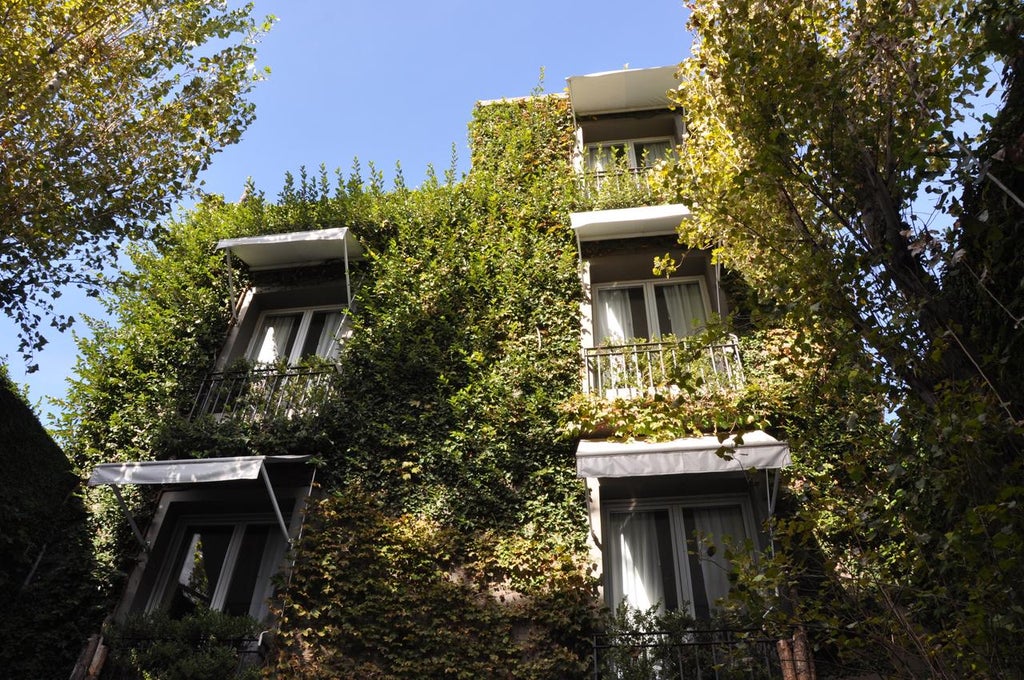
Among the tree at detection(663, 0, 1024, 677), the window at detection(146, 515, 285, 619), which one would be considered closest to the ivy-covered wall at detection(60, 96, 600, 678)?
the window at detection(146, 515, 285, 619)

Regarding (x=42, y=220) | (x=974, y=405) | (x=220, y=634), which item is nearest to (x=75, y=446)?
(x=42, y=220)

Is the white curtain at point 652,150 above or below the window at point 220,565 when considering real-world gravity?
above

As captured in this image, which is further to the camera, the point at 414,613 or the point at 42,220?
the point at 42,220

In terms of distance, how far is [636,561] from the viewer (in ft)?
30.7

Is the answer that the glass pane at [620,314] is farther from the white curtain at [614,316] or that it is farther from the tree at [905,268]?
the tree at [905,268]

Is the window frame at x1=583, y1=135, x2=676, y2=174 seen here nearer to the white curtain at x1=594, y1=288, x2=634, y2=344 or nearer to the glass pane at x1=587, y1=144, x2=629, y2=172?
the glass pane at x1=587, y1=144, x2=629, y2=172

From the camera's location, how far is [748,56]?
22.4 feet

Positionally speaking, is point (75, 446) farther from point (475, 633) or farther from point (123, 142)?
point (475, 633)

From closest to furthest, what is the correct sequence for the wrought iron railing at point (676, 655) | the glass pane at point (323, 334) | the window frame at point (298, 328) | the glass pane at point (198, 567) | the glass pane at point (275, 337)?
the wrought iron railing at point (676, 655) → the glass pane at point (198, 567) → the window frame at point (298, 328) → the glass pane at point (323, 334) → the glass pane at point (275, 337)

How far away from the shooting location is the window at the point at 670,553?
899 centimetres

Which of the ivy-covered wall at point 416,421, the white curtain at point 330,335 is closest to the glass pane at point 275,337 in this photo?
the white curtain at point 330,335

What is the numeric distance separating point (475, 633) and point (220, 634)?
9.26ft

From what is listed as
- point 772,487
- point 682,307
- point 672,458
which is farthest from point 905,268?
point 682,307

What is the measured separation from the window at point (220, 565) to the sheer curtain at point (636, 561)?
4349 millimetres
